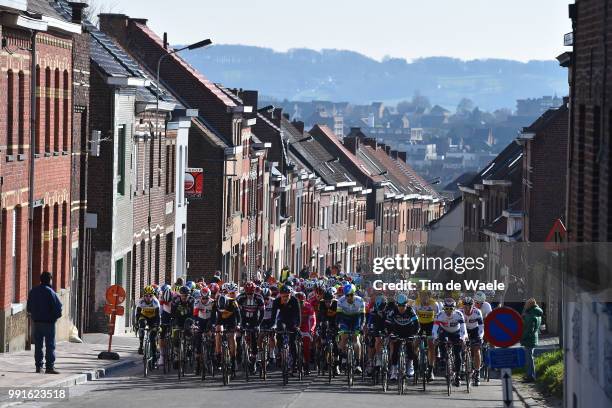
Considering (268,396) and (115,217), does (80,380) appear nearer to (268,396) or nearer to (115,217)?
(268,396)

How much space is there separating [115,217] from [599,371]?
28620 mm

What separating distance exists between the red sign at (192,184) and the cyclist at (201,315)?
1088 inches

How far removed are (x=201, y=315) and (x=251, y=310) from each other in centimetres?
117

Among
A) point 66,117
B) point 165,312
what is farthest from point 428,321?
point 66,117

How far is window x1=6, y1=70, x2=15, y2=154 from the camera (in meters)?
33.4

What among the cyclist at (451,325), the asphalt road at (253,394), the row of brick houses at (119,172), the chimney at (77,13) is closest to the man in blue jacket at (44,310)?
the asphalt road at (253,394)

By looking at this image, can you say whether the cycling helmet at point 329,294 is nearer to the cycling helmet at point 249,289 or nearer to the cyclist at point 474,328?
the cycling helmet at point 249,289

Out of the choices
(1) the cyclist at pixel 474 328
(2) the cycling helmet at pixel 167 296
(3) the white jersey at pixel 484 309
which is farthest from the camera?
(2) the cycling helmet at pixel 167 296

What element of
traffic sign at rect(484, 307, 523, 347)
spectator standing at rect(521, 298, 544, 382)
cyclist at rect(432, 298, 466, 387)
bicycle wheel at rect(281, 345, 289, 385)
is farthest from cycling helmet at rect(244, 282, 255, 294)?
traffic sign at rect(484, 307, 523, 347)

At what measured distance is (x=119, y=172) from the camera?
46812 millimetres

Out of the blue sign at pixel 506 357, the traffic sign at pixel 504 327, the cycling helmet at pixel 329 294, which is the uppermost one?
the traffic sign at pixel 504 327

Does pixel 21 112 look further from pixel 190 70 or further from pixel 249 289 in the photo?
pixel 190 70

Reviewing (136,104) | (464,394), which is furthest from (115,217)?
(464,394)

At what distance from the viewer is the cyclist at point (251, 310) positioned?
1222 inches
